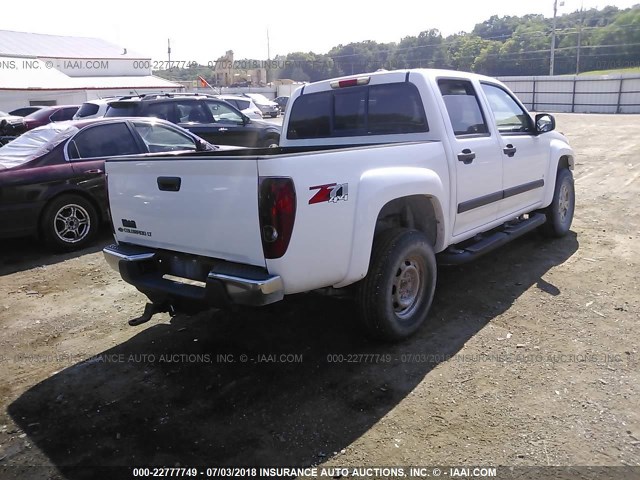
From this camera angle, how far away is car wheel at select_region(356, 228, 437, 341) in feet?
12.2

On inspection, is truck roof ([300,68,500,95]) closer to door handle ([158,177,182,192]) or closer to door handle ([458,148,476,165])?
door handle ([458,148,476,165])

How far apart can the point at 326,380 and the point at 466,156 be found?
7.24 feet

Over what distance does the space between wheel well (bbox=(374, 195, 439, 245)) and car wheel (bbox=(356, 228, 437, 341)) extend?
18 cm

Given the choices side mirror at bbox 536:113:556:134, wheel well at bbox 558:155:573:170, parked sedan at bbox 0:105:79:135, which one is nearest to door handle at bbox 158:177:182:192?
side mirror at bbox 536:113:556:134

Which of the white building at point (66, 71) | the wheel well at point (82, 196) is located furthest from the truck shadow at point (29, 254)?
the white building at point (66, 71)

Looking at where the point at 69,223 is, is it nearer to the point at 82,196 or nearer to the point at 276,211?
the point at 82,196

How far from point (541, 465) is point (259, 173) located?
2139 millimetres

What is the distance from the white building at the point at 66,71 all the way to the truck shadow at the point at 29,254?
2574cm

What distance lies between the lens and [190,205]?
3.40 m

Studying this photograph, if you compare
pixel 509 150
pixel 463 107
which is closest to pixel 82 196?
pixel 463 107

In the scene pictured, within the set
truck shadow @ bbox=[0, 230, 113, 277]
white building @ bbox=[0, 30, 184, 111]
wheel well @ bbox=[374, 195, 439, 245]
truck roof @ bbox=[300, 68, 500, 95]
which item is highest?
white building @ bbox=[0, 30, 184, 111]

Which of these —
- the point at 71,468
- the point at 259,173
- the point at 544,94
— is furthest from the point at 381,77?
the point at 544,94

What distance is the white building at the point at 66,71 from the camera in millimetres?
29764

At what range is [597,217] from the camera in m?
7.66
